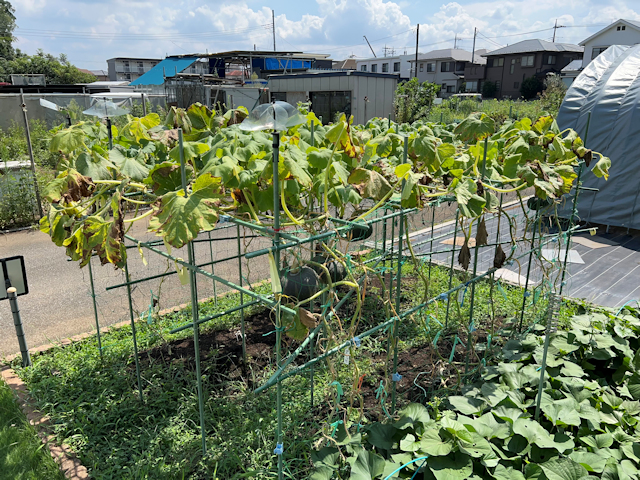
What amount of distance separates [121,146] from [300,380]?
2.15 metres

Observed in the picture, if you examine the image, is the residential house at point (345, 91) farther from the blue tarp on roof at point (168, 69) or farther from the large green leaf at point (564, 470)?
the large green leaf at point (564, 470)

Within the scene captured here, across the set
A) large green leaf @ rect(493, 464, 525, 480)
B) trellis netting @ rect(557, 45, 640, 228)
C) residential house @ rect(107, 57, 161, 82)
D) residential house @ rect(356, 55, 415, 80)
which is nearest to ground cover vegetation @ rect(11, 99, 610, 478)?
large green leaf @ rect(493, 464, 525, 480)

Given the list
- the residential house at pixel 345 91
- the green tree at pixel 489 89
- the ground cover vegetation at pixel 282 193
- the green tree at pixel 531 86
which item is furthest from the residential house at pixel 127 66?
the ground cover vegetation at pixel 282 193

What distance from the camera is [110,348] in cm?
402

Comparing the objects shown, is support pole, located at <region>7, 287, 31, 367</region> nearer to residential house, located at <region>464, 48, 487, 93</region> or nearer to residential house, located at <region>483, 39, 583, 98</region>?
residential house, located at <region>483, 39, 583, 98</region>

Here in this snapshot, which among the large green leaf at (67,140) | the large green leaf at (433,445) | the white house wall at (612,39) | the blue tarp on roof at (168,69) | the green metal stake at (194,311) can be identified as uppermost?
the white house wall at (612,39)

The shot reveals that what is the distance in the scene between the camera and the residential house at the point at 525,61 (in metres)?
46.8

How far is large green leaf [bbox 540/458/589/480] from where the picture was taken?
230 cm

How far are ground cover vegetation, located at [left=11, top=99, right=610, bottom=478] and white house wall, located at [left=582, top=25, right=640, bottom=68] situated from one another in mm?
47640

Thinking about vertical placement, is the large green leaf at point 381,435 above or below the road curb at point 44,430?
above

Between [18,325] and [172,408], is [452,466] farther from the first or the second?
[18,325]

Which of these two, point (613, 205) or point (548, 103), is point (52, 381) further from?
point (548, 103)

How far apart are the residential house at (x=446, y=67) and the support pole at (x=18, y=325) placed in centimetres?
5703

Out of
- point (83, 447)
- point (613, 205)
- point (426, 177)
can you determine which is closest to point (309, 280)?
point (426, 177)
